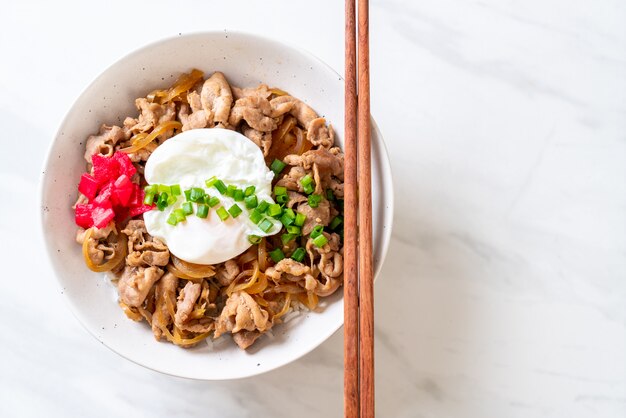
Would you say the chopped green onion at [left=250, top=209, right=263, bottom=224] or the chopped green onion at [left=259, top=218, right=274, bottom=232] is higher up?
the chopped green onion at [left=250, top=209, right=263, bottom=224]

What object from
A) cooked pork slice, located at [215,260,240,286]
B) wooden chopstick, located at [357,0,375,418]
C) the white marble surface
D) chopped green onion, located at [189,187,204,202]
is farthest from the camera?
the white marble surface

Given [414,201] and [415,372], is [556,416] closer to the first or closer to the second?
[415,372]

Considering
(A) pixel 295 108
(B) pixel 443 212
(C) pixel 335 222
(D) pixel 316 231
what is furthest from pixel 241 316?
(B) pixel 443 212

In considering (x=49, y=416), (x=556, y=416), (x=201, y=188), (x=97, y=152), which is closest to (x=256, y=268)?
(x=201, y=188)

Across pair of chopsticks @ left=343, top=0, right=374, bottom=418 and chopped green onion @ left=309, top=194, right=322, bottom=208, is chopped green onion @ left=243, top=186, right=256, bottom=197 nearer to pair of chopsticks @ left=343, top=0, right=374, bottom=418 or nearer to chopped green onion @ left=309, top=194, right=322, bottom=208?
chopped green onion @ left=309, top=194, right=322, bottom=208

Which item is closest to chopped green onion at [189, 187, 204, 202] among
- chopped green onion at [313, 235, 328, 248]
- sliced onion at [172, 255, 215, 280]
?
sliced onion at [172, 255, 215, 280]
